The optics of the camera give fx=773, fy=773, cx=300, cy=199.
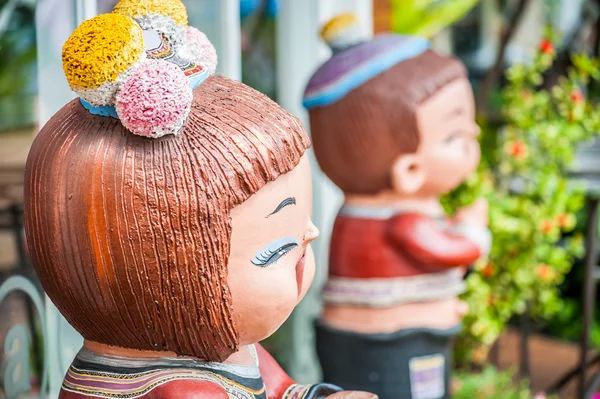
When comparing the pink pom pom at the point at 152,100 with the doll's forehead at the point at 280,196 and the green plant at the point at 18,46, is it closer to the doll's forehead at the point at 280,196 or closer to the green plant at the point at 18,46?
the doll's forehead at the point at 280,196

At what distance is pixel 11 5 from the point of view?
7.15 feet

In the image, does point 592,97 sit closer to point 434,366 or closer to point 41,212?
point 434,366

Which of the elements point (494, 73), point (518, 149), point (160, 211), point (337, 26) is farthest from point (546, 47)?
point (160, 211)

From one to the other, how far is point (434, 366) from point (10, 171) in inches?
60.3

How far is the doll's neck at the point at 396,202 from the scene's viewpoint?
2678mm

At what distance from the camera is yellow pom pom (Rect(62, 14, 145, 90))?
123cm

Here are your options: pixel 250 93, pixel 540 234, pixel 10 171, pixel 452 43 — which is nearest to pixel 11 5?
pixel 10 171

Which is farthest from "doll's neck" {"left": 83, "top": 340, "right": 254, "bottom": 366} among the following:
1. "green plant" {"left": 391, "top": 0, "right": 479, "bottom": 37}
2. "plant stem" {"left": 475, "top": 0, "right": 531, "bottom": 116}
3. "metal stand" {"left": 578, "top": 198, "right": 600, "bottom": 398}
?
"plant stem" {"left": 475, "top": 0, "right": 531, "bottom": 116}

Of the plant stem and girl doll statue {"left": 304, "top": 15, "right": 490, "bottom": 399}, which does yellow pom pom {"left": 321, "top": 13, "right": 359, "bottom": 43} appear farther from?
the plant stem

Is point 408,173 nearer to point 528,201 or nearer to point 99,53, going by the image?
point 528,201

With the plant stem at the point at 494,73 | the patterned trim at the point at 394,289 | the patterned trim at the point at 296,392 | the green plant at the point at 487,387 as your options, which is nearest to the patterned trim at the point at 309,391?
the patterned trim at the point at 296,392

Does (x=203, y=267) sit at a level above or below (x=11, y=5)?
below

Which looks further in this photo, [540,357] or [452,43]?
[452,43]

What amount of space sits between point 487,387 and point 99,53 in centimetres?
277
